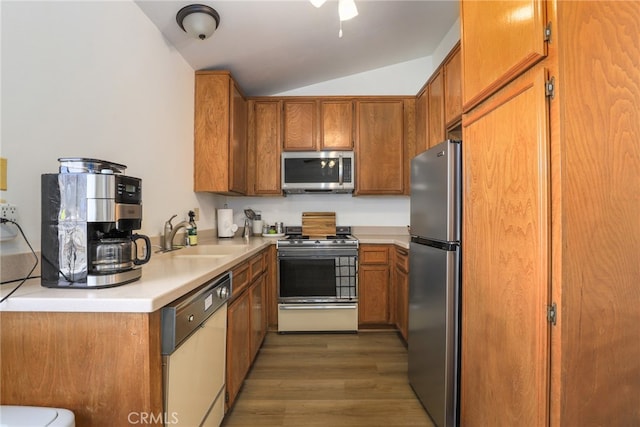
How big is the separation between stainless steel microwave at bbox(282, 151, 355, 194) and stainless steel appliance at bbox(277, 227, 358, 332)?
0.62m

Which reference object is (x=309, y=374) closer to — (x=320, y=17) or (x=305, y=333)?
(x=305, y=333)

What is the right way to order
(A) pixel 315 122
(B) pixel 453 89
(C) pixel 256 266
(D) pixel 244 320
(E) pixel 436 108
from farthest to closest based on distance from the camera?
(A) pixel 315 122
(E) pixel 436 108
(C) pixel 256 266
(B) pixel 453 89
(D) pixel 244 320

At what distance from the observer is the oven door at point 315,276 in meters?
2.69

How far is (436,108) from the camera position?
7.76 feet

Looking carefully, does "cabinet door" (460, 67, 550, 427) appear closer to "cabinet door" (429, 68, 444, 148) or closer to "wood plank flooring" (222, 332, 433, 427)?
"wood plank flooring" (222, 332, 433, 427)

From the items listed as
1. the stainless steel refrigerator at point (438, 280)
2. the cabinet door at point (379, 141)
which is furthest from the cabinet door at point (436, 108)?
the stainless steel refrigerator at point (438, 280)

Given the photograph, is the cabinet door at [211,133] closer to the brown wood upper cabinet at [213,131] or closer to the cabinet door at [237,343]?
the brown wood upper cabinet at [213,131]

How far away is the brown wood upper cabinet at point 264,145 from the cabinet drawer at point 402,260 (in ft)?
4.47

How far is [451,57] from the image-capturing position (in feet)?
6.65

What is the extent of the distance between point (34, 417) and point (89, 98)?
1.27 m

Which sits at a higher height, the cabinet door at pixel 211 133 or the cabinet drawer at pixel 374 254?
the cabinet door at pixel 211 133

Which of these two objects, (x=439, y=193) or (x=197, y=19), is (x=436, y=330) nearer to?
(x=439, y=193)

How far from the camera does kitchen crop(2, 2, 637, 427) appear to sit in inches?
40.8

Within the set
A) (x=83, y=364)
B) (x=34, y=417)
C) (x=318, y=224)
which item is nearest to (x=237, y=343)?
(x=83, y=364)
